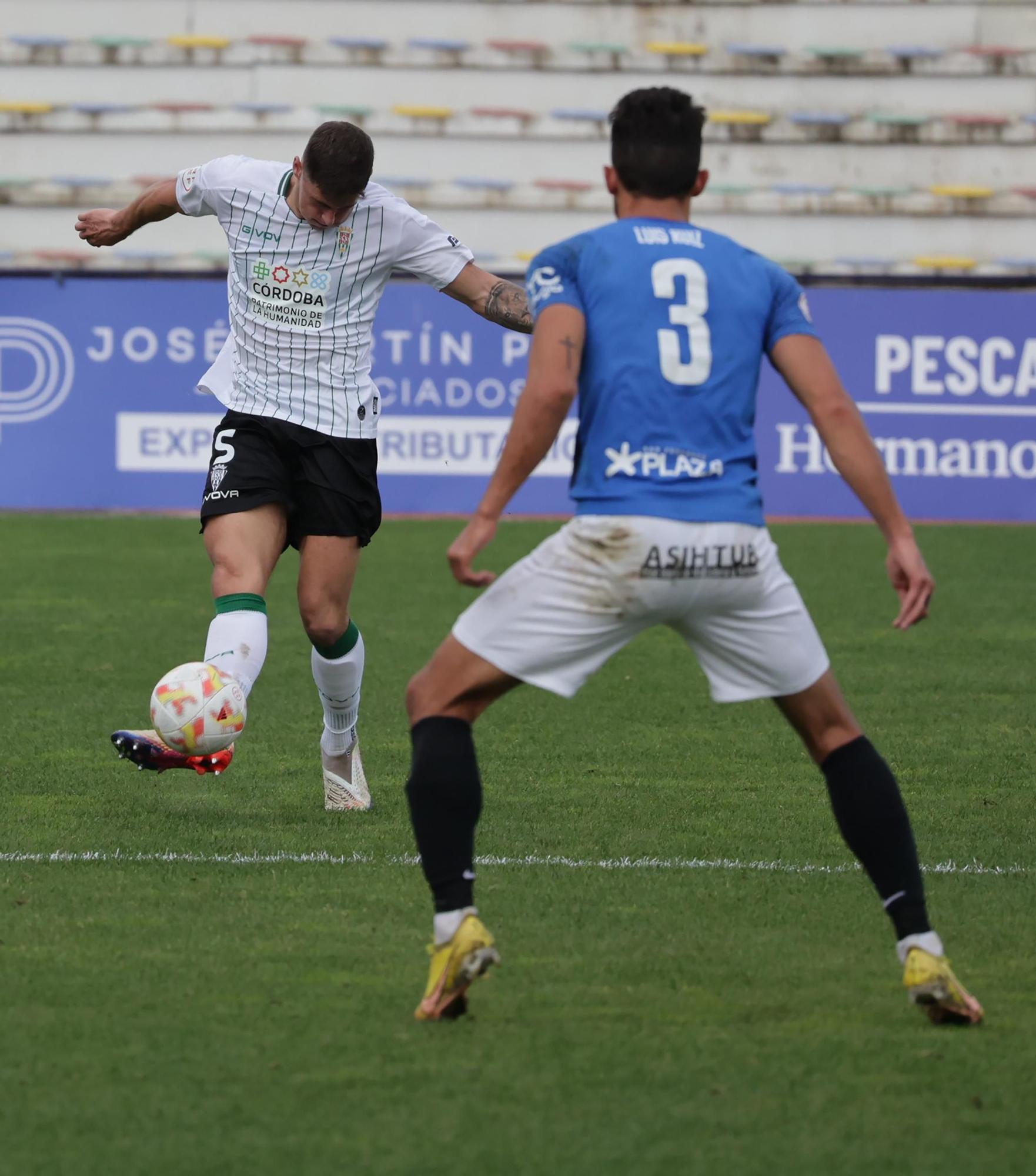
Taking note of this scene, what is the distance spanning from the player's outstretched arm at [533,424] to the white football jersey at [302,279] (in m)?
2.16

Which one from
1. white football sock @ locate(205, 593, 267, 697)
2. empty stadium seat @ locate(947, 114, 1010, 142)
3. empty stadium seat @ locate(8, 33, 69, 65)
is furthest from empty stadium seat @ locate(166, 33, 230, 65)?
white football sock @ locate(205, 593, 267, 697)

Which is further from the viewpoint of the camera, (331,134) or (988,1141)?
(331,134)

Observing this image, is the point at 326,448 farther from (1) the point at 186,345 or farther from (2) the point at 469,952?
(1) the point at 186,345

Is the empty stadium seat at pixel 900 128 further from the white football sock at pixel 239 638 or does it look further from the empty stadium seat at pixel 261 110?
the white football sock at pixel 239 638

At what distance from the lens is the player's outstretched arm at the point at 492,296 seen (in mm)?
5625

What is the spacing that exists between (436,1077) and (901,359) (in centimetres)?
1294

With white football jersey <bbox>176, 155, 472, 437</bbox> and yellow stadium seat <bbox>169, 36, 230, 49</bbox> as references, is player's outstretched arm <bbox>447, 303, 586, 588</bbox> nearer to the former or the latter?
white football jersey <bbox>176, 155, 472, 437</bbox>

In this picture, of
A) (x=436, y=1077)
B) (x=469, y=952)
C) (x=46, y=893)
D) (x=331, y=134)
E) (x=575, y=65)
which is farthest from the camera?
(x=575, y=65)

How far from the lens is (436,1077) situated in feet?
11.3

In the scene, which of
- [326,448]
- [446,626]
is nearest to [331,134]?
[326,448]

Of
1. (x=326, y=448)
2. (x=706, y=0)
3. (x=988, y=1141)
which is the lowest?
(x=988, y=1141)

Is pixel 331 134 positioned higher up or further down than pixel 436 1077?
higher up

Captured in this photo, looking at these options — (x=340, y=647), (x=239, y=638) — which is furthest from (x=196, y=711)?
(x=340, y=647)

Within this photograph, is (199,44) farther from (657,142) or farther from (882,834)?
(882,834)
